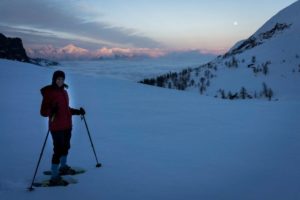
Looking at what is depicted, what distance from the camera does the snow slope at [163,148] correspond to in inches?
209

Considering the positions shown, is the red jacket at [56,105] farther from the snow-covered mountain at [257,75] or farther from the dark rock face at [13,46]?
the dark rock face at [13,46]

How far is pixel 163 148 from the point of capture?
7.70 m

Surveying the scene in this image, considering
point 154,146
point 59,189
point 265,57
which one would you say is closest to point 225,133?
point 154,146

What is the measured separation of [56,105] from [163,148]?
2814 millimetres

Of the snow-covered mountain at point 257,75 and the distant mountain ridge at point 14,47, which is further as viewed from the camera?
the distant mountain ridge at point 14,47

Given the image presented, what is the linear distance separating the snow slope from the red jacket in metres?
0.87

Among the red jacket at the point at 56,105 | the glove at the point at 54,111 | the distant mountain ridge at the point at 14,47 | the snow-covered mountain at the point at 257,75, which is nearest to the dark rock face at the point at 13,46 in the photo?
the distant mountain ridge at the point at 14,47

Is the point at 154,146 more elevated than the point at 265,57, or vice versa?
the point at 265,57

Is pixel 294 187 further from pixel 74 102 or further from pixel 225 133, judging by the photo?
pixel 74 102

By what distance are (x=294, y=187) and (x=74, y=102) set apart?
8.96 meters

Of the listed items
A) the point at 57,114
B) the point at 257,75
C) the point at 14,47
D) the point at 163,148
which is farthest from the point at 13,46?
the point at 57,114

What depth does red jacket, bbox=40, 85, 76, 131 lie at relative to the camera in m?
5.63

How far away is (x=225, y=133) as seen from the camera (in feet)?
29.8

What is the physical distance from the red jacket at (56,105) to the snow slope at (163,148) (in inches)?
34.1
